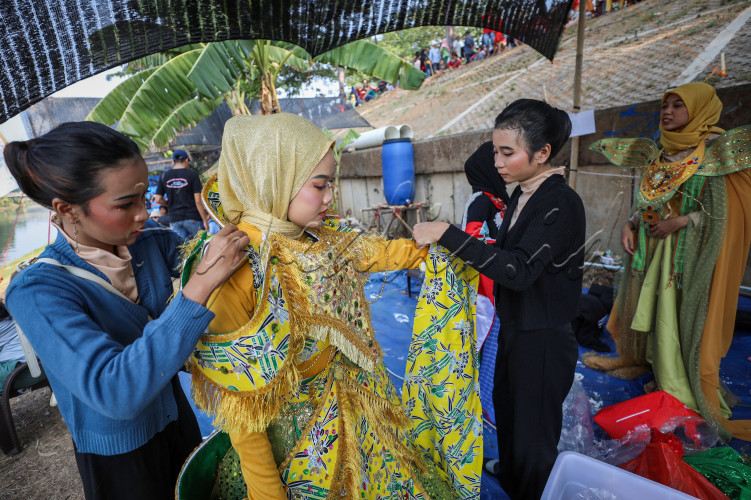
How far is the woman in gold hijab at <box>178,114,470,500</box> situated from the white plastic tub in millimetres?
528

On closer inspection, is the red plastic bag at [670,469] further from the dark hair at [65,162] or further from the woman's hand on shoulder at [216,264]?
the dark hair at [65,162]

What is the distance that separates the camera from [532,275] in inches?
56.4

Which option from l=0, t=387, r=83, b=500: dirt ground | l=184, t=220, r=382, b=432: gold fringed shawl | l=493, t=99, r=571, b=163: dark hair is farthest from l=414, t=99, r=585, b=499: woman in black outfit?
l=0, t=387, r=83, b=500: dirt ground

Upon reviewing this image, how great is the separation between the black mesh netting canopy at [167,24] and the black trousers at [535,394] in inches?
89.5

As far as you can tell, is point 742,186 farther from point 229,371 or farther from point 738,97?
point 229,371

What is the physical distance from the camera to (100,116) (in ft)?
18.5

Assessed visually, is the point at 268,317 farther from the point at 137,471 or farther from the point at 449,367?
the point at 449,367

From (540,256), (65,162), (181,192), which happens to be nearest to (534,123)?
(540,256)

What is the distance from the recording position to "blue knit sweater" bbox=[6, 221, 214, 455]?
83cm

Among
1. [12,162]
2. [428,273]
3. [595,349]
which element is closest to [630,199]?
[595,349]

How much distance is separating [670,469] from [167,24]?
315 cm

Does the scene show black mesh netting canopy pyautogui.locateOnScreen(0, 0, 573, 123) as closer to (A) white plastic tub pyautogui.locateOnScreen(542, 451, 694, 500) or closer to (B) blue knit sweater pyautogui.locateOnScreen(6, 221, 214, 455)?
(B) blue knit sweater pyautogui.locateOnScreen(6, 221, 214, 455)

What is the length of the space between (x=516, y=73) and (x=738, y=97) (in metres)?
9.48

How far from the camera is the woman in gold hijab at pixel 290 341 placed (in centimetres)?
101
